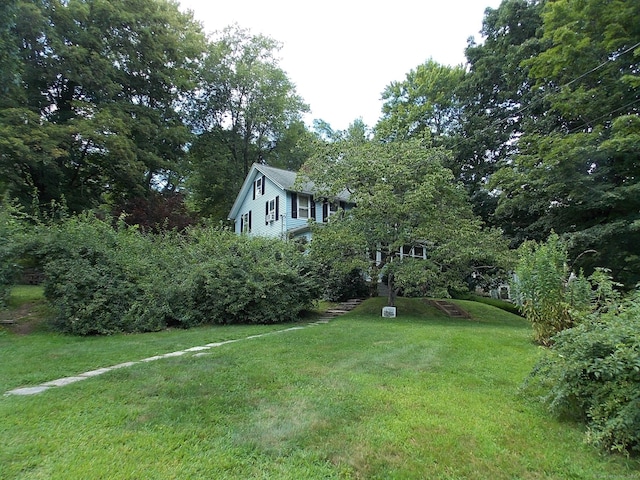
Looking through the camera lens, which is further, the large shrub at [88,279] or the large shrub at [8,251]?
the large shrub at [88,279]

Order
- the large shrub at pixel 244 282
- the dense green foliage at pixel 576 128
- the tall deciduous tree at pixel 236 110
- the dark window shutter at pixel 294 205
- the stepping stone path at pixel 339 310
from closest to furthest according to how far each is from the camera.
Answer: the large shrub at pixel 244 282 → the dense green foliage at pixel 576 128 → the stepping stone path at pixel 339 310 → the dark window shutter at pixel 294 205 → the tall deciduous tree at pixel 236 110

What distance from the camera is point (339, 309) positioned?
1372cm

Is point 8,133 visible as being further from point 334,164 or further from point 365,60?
point 365,60

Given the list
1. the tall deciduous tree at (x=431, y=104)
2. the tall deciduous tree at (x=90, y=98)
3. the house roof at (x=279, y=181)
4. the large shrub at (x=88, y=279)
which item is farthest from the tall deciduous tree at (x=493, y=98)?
the tall deciduous tree at (x=90, y=98)

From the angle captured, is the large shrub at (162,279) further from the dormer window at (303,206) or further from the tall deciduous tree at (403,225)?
the dormer window at (303,206)

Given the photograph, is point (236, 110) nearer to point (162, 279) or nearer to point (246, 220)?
point (246, 220)

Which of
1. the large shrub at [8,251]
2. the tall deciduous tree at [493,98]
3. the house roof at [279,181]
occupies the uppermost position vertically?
the tall deciduous tree at [493,98]

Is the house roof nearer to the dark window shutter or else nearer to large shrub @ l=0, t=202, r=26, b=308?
the dark window shutter

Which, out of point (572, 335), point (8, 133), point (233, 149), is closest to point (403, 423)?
point (572, 335)

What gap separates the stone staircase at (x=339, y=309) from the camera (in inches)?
450

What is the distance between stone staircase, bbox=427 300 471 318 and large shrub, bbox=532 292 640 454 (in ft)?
34.2

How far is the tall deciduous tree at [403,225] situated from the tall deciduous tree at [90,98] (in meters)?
11.1

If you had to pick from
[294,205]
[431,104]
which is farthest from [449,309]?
[431,104]

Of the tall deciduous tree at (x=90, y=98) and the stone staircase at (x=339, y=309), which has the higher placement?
the tall deciduous tree at (x=90, y=98)
